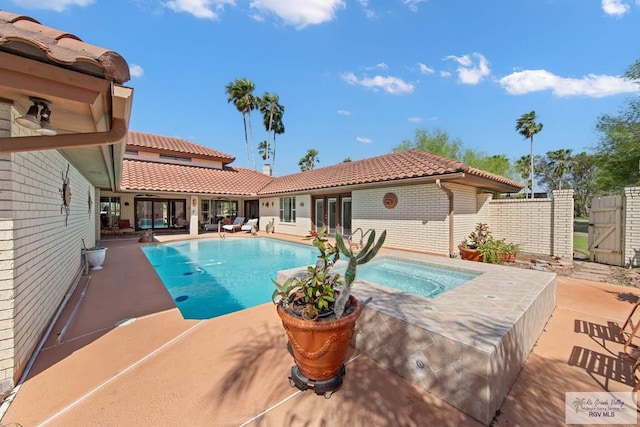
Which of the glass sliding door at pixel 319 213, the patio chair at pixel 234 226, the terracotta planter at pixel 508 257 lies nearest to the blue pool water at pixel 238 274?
the glass sliding door at pixel 319 213

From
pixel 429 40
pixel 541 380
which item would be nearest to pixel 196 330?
pixel 541 380

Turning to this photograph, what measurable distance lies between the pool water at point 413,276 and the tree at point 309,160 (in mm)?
41653

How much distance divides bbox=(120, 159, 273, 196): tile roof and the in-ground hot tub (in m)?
14.8

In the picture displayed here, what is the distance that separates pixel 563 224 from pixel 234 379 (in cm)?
1124

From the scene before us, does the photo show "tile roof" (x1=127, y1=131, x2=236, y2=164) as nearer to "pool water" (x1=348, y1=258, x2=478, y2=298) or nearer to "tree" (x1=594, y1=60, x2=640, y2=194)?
"pool water" (x1=348, y1=258, x2=478, y2=298)

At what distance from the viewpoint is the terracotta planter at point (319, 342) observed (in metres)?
2.27

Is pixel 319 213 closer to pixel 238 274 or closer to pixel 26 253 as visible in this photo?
pixel 238 274

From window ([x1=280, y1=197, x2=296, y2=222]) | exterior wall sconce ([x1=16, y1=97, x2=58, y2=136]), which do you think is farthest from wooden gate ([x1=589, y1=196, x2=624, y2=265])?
window ([x1=280, y1=197, x2=296, y2=222])

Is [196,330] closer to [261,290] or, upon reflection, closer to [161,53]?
[261,290]

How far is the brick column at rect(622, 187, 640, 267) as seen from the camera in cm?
721

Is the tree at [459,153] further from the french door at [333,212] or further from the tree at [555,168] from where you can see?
the tree at [555,168]

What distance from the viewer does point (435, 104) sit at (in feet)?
74.2

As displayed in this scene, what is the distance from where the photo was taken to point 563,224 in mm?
8695

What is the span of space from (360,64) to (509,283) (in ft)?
52.8
